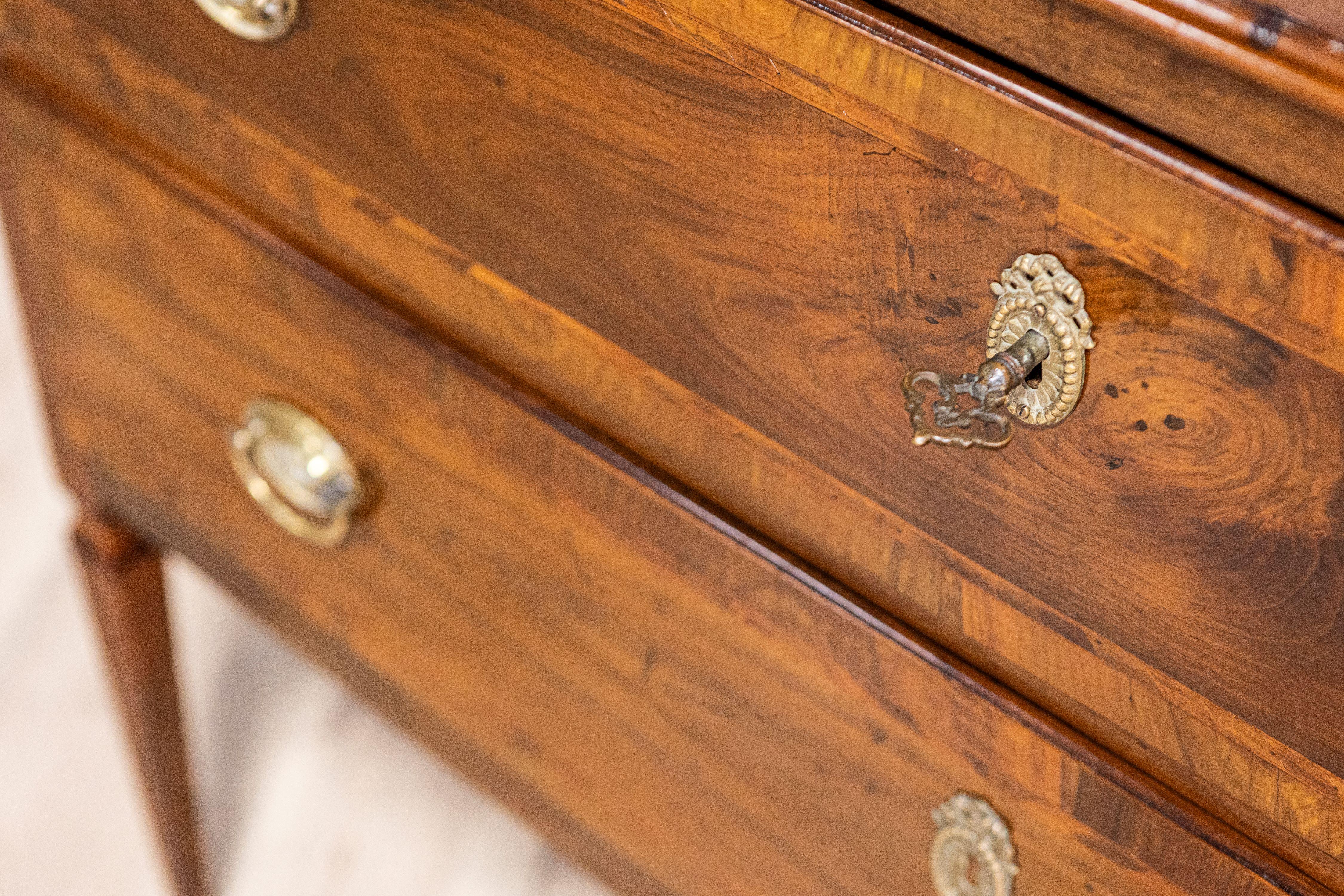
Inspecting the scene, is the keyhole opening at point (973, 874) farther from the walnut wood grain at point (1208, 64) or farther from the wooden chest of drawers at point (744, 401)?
the walnut wood grain at point (1208, 64)

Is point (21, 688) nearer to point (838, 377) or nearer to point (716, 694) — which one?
point (716, 694)

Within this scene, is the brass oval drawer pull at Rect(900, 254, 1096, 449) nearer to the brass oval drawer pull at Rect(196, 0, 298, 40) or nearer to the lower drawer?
the lower drawer

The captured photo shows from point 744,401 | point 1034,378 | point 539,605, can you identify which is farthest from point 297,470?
point 1034,378

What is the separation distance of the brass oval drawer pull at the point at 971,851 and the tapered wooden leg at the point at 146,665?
47cm

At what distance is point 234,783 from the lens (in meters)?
0.95

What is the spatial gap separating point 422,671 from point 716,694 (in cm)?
18

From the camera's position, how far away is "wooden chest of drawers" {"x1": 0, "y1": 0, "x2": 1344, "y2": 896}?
1.03 feet

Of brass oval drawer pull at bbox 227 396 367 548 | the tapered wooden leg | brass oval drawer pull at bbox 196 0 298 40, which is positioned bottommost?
the tapered wooden leg

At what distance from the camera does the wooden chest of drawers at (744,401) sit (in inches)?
12.4

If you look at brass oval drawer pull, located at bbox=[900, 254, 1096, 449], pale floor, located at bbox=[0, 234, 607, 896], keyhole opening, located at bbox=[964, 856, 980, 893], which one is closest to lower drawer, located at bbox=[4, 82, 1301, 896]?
keyhole opening, located at bbox=[964, 856, 980, 893]

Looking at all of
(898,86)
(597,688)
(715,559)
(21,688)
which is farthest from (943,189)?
(21,688)

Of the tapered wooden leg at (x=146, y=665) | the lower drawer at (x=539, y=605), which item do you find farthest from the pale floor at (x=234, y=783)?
the lower drawer at (x=539, y=605)

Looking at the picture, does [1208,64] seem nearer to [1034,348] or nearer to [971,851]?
[1034,348]

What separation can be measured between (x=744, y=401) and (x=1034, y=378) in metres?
0.10
